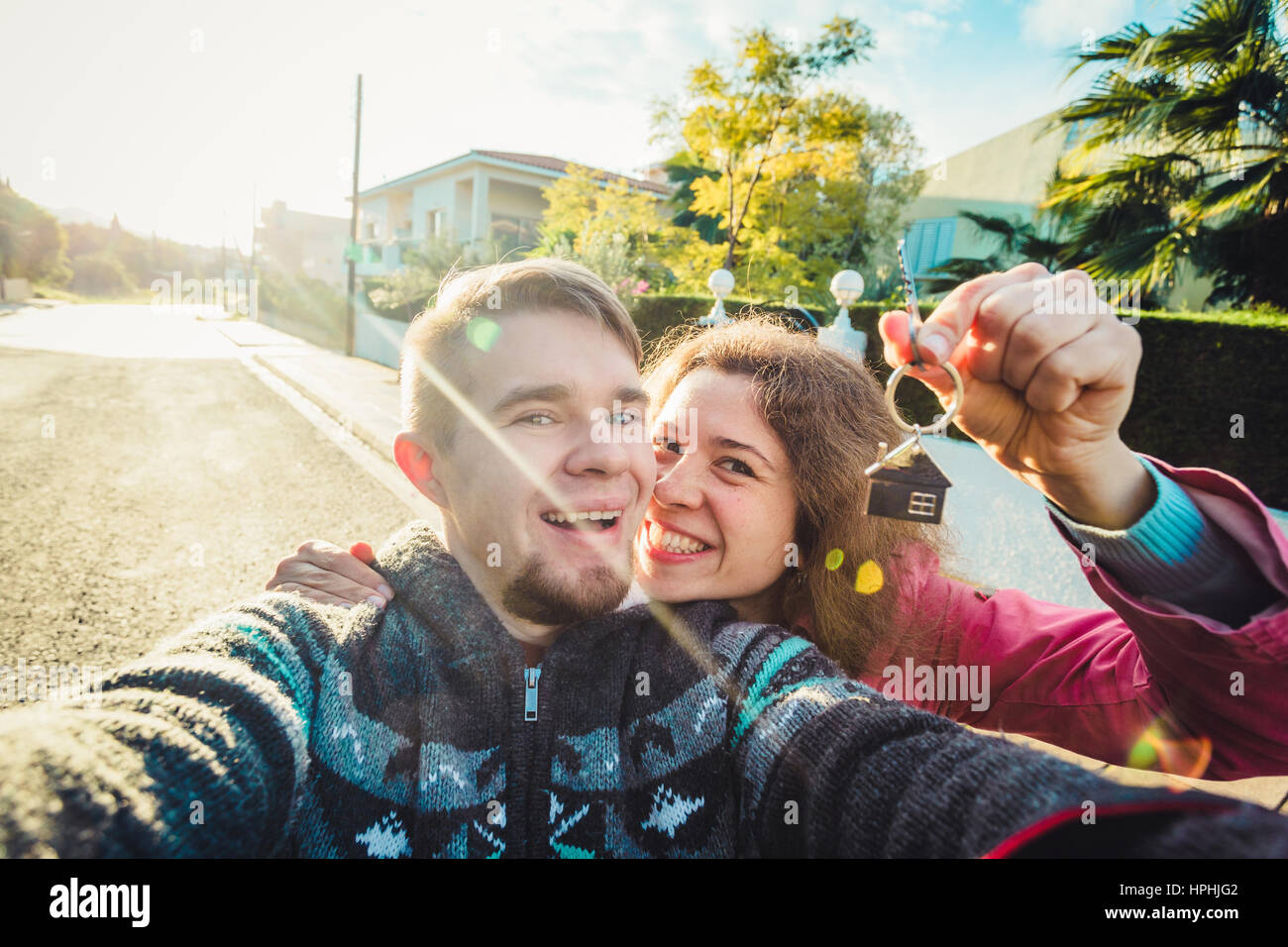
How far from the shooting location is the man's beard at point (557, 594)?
1.62 meters

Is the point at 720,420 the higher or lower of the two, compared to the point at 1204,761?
higher

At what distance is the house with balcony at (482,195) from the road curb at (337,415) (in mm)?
7289

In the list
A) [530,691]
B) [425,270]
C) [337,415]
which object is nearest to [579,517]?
[530,691]

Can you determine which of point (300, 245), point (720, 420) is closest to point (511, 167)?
point (720, 420)

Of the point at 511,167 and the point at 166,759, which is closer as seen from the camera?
the point at 166,759

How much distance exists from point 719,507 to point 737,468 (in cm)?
16

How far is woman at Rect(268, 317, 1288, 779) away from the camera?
1535 mm

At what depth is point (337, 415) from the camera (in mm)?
11234

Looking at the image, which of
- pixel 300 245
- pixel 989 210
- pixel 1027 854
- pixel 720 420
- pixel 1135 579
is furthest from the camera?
pixel 300 245

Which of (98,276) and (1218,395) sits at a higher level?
(98,276)

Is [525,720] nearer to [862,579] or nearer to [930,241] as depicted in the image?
[862,579]

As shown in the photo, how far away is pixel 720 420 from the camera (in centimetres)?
206
